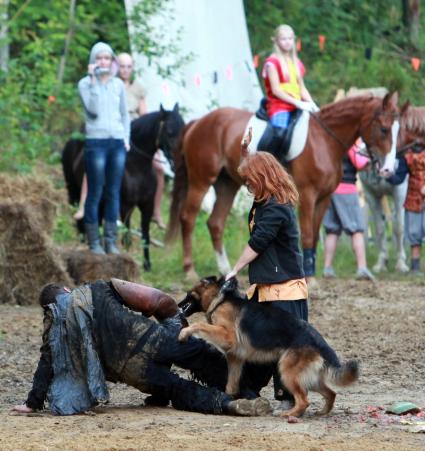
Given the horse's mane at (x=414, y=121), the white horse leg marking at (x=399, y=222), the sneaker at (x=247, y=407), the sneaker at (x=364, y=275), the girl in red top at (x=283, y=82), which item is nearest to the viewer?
the sneaker at (x=247, y=407)

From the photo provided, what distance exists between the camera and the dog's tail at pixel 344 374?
752cm

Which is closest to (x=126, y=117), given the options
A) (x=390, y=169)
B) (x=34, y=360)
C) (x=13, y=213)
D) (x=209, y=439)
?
(x=13, y=213)

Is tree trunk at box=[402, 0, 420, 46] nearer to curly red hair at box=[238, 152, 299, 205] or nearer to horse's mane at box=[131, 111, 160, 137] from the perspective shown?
horse's mane at box=[131, 111, 160, 137]

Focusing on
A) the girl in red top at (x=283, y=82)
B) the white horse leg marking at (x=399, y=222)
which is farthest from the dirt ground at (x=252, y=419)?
the white horse leg marking at (x=399, y=222)

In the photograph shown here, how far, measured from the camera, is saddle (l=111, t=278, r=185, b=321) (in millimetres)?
8125

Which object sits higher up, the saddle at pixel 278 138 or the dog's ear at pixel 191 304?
the saddle at pixel 278 138

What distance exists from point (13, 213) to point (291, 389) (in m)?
6.20

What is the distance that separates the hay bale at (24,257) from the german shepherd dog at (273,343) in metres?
5.61

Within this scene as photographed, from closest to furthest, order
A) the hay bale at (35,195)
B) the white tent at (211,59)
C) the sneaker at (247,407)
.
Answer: the sneaker at (247,407)
the hay bale at (35,195)
the white tent at (211,59)

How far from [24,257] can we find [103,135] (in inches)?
69.3

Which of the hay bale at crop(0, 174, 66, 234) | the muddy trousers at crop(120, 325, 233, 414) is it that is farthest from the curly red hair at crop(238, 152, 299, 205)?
the hay bale at crop(0, 174, 66, 234)

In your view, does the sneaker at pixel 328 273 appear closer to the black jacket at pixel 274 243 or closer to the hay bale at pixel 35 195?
the hay bale at pixel 35 195

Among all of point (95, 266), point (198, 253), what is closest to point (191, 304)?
point (95, 266)

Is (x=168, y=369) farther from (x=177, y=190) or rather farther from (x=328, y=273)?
(x=177, y=190)
